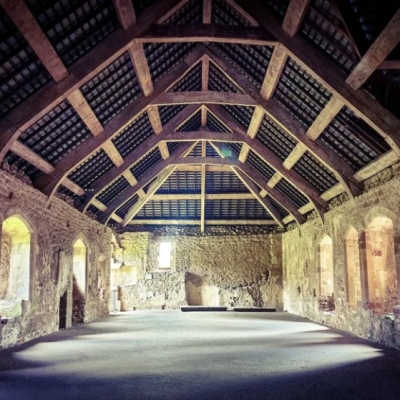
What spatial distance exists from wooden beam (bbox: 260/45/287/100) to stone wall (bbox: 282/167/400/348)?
2666 millimetres

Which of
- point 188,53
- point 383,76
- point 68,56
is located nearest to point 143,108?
point 188,53

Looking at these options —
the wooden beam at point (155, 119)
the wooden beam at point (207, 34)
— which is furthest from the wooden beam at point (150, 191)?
the wooden beam at point (207, 34)

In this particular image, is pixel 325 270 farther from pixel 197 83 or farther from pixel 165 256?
pixel 165 256

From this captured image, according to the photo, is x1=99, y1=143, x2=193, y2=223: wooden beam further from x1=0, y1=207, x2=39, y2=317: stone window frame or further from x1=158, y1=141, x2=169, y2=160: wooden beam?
x1=0, y1=207, x2=39, y2=317: stone window frame

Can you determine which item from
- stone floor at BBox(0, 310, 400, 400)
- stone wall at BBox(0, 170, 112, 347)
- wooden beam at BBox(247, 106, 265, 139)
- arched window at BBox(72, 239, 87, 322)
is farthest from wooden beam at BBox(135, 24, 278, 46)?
arched window at BBox(72, 239, 87, 322)

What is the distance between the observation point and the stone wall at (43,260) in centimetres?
811

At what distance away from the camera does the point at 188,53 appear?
9195 mm

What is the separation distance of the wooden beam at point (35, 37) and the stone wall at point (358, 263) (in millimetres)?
5858

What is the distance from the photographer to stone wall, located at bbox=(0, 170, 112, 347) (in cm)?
811

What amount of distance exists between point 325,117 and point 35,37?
5.19 meters

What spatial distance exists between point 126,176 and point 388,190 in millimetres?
7484

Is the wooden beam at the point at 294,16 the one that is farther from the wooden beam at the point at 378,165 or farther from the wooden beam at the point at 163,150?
the wooden beam at the point at 163,150

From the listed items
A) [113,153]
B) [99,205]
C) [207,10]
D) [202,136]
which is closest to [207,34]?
[207,10]

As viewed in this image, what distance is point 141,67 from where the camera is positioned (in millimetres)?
8023
